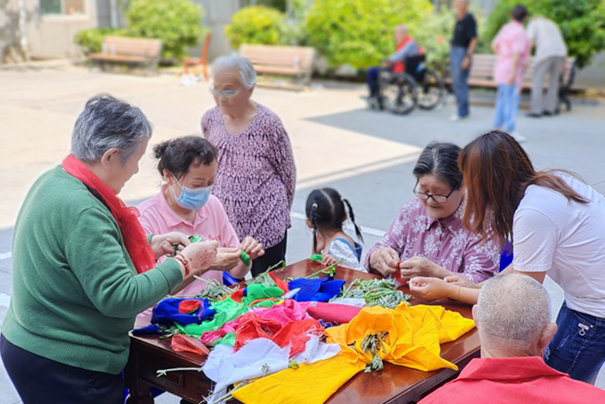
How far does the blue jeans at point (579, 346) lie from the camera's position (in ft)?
8.01

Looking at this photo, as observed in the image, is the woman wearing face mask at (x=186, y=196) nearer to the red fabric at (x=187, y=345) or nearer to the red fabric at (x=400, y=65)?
the red fabric at (x=187, y=345)

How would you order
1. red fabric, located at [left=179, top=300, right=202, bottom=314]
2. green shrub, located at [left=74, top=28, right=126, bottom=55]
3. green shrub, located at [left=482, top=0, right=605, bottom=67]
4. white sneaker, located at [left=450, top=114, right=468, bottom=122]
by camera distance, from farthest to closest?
green shrub, located at [left=74, top=28, right=126, bottom=55]
green shrub, located at [left=482, top=0, right=605, bottom=67]
white sneaker, located at [left=450, top=114, right=468, bottom=122]
red fabric, located at [left=179, top=300, right=202, bottom=314]

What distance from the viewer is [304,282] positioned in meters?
2.81

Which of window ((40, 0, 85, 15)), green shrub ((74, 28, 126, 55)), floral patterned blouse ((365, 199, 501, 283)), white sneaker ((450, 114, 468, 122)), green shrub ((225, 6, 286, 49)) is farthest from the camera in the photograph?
window ((40, 0, 85, 15))

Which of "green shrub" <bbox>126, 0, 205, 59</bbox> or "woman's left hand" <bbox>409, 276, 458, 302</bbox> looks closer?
"woman's left hand" <bbox>409, 276, 458, 302</bbox>

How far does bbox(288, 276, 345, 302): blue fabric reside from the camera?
8.80 feet

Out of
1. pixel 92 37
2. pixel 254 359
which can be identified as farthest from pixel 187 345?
pixel 92 37

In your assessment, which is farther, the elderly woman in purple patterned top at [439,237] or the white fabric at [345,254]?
the white fabric at [345,254]

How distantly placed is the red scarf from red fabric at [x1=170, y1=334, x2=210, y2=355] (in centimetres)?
28

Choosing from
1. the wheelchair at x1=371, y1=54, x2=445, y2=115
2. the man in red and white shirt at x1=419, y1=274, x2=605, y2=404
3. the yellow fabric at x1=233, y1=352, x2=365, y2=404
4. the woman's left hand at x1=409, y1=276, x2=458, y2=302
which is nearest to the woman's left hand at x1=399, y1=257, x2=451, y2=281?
the woman's left hand at x1=409, y1=276, x2=458, y2=302

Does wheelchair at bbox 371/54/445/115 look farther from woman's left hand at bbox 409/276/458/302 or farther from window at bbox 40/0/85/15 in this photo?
window at bbox 40/0/85/15

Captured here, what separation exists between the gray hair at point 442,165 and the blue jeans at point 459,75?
27.8 ft

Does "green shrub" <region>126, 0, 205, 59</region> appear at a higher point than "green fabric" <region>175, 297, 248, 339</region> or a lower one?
higher

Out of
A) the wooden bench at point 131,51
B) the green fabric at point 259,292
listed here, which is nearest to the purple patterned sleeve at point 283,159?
the green fabric at point 259,292
